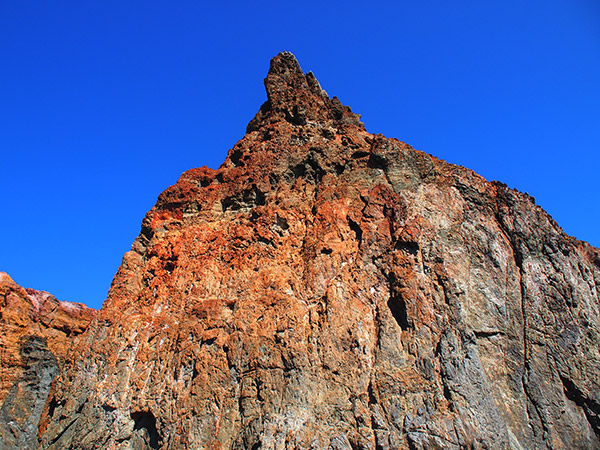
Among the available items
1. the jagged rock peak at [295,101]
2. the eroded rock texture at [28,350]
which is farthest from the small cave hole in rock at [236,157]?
the eroded rock texture at [28,350]

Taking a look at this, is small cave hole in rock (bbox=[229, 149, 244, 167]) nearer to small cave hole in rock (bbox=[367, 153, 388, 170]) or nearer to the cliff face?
the cliff face

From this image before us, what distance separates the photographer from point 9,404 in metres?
13.9

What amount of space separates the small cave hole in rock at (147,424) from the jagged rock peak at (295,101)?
466 inches

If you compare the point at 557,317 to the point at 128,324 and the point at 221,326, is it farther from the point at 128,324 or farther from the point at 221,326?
the point at 128,324

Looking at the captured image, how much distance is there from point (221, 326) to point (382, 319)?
4.69 metres

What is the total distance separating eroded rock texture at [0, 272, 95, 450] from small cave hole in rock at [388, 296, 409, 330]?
401 inches

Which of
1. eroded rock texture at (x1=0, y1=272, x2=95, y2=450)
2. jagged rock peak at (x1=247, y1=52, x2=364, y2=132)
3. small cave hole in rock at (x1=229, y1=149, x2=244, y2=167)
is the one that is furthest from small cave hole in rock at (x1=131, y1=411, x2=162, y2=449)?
jagged rock peak at (x1=247, y1=52, x2=364, y2=132)

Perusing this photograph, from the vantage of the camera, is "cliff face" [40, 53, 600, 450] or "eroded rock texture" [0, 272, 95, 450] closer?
"cliff face" [40, 53, 600, 450]

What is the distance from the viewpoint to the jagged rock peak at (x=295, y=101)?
63.2 ft

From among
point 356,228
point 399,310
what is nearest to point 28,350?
point 356,228

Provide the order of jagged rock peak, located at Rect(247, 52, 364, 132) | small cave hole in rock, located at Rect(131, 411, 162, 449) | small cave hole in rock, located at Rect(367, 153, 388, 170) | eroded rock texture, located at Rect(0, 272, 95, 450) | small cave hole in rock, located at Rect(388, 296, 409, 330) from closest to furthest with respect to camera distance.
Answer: small cave hole in rock, located at Rect(131, 411, 162, 449), small cave hole in rock, located at Rect(388, 296, 409, 330), eroded rock texture, located at Rect(0, 272, 95, 450), small cave hole in rock, located at Rect(367, 153, 388, 170), jagged rock peak, located at Rect(247, 52, 364, 132)

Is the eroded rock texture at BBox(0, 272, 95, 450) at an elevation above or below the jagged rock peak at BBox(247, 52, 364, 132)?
below

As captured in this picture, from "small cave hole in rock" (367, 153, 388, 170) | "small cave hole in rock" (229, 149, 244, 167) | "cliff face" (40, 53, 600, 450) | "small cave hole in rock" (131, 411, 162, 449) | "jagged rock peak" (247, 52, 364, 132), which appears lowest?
"small cave hole in rock" (131, 411, 162, 449)

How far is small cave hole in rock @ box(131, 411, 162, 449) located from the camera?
41.8ft
